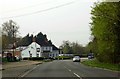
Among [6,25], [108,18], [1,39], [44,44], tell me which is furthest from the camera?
[44,44]

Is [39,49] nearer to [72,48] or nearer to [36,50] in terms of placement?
[36,50]

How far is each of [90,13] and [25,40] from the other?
10959 centimetres

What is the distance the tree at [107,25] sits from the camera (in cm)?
4353

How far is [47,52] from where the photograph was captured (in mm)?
155750

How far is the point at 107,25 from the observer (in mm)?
45812

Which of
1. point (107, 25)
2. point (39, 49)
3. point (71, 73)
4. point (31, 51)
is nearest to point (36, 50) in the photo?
point (31, 51)

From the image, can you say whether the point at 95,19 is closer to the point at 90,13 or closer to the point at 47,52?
the point at 90,13

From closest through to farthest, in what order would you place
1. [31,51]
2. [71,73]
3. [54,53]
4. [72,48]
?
[71,73]
[31,51]
[54,53]
[72,48]

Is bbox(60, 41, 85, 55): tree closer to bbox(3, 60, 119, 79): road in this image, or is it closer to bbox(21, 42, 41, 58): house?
bbox(21, 42, 41, 58): house

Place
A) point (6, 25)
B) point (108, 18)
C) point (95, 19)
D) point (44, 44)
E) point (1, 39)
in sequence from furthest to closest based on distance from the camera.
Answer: point (44, 44), point (6, 25), point (1, 39), point (95, 19), point (108, 18)

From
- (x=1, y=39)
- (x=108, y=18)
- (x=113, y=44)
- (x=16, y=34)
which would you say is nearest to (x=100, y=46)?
(x=113, y=44)

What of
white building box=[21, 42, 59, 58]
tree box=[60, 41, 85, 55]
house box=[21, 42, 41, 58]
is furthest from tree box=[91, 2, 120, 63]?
tree box=[60, 41, 85, 55]

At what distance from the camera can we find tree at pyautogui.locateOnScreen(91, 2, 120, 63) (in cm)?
4353

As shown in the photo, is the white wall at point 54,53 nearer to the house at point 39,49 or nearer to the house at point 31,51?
the house at point 39,49
